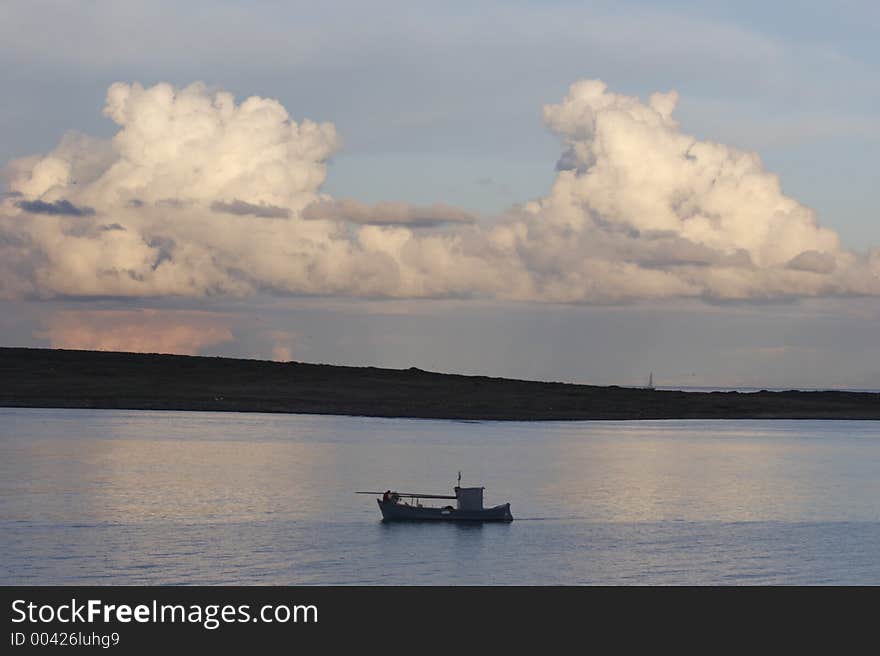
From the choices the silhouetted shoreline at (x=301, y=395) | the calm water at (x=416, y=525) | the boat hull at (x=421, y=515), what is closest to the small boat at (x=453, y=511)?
the boat hull at (x=421, y=515)

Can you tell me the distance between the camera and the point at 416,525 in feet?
222

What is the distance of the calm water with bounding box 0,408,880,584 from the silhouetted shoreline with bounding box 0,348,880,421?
42.4m

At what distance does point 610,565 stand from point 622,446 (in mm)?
72180

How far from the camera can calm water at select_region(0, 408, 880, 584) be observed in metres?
52.7

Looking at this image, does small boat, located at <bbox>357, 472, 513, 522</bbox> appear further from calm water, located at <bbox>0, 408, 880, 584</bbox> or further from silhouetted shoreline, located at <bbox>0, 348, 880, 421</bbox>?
silhouetted shoreline, located at <bbox>0, 348, 880, 421</bbox>

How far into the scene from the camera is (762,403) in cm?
19800

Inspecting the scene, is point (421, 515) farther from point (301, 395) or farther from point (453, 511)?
point (301, 395)

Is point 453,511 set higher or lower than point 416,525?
higher

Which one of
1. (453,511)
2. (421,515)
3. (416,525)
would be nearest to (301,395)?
(421,515)

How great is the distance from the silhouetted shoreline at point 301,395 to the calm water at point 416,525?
42.4 m

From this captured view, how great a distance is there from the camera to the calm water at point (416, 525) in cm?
5266

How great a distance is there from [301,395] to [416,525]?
11365 cm
